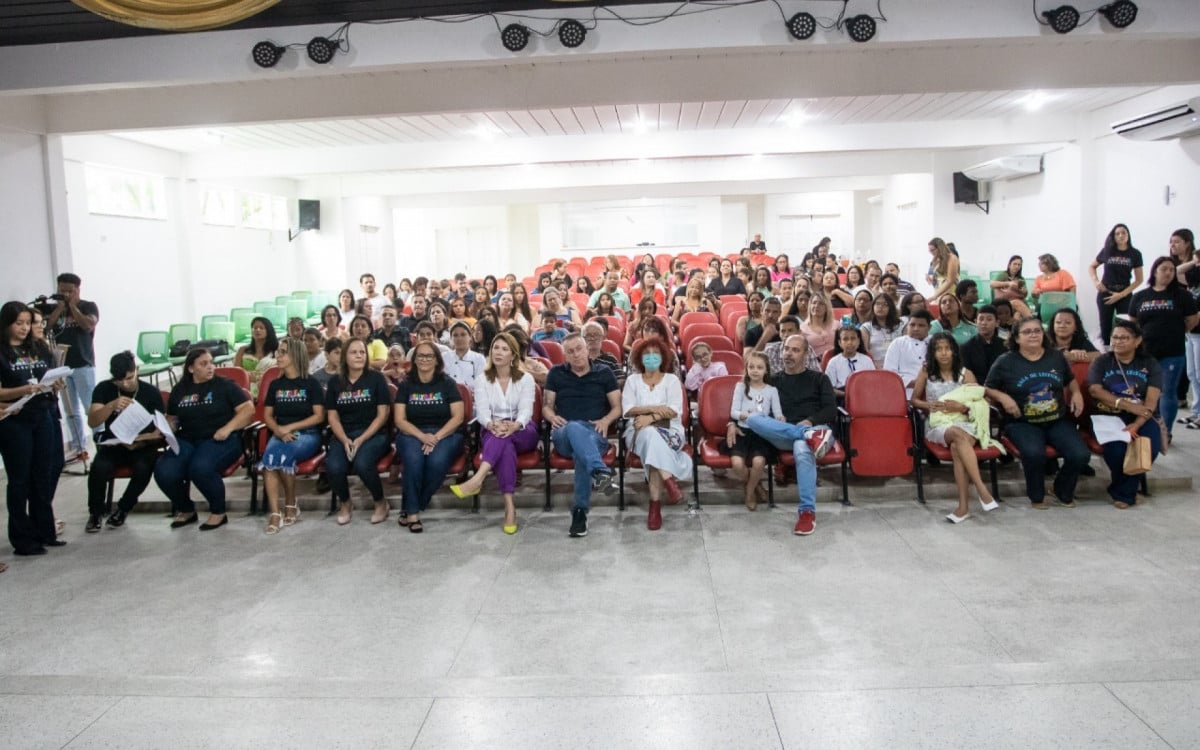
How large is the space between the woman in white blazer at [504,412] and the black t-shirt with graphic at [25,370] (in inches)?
89.4

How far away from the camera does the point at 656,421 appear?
5051 millimetres

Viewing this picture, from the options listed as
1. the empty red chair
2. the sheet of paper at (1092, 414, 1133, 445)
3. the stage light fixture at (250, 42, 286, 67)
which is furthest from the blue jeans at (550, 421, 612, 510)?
the stage light fixture at (250, 42, 286, 67)

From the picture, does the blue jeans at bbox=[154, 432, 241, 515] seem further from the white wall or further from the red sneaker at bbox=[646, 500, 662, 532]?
the white wall

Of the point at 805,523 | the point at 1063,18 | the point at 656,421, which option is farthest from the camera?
the point at 1063,18

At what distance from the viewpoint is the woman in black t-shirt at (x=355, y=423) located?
512cm

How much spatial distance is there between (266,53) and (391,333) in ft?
8.31

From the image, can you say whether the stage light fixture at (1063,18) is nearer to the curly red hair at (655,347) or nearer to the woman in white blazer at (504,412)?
the curly red hair at (655,347)

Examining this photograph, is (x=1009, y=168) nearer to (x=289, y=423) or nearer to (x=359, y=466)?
(x=359, y=466)

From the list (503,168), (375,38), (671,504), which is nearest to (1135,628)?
(671,504)

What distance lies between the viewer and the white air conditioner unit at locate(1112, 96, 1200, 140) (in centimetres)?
834

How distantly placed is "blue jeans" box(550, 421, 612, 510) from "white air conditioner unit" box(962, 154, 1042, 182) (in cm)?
999

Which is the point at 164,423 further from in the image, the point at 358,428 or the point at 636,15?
the point at 636,15

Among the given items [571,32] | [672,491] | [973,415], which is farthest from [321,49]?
[973,415]

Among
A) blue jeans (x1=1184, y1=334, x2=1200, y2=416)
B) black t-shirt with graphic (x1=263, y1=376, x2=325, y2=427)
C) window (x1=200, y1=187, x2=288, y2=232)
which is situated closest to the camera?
black t-shirt with graphic (x1=263, y1=376, x2=325, y2=427)
